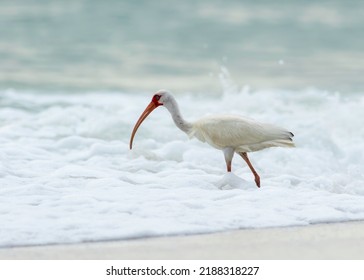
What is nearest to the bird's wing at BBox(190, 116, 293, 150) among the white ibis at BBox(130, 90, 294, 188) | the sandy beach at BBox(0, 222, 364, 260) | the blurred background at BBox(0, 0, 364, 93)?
the white ibis at BBox(130, 90, 294, 188)

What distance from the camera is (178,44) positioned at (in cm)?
2636

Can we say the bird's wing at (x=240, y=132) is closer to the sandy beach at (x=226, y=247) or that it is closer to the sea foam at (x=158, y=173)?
the sea foam at (x=158, y=173)

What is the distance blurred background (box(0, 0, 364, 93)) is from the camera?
71.4 ft

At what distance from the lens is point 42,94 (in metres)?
19.8

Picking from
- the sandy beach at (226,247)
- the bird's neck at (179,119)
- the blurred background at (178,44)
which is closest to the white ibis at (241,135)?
the bird's neck at (179,119)

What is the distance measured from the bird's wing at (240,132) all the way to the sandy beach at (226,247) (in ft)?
6.41

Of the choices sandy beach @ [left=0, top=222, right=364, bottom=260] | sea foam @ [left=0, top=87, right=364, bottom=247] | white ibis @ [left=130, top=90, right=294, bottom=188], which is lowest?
sandy beach @ [left=0, top=222, right=364, bottom=260]

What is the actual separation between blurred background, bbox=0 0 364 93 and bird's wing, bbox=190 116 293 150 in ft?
33.1

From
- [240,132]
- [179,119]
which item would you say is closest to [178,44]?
[179,119]

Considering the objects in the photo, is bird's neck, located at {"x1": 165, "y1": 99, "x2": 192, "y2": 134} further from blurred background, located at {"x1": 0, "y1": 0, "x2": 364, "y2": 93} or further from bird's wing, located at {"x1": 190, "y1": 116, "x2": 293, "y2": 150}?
blurred background, located at {"x1": 0, "y1": 0, "x2": 364, "y2": 93}

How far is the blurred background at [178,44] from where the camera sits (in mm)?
21766

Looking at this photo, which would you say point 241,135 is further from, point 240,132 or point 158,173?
point 158,173

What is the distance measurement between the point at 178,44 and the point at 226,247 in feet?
62.2

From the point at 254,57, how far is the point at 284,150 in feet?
39.2
